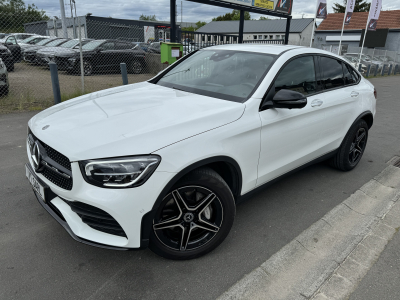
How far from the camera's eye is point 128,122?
2271 mm

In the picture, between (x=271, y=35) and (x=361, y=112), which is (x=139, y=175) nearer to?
(x=361, y=112)

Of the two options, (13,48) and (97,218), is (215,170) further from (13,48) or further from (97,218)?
(13,48)

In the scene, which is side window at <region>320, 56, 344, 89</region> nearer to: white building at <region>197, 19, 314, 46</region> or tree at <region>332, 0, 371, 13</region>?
white building at <region>197, 19, 314, 46</region>

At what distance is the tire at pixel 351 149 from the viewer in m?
4.06

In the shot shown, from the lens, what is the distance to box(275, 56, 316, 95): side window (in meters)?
3.02

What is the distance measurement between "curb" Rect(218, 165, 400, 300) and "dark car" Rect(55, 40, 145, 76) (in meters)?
11.1

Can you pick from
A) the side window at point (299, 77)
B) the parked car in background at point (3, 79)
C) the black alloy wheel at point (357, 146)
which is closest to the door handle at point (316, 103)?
the side window at point (299, 77)

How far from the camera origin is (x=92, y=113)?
8.23 feet

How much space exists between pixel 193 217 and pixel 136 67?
1174 cm

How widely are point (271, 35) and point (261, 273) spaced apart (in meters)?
60.1

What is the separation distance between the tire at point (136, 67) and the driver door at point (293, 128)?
10.6 m

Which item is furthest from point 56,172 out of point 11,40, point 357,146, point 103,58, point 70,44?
point 11,40

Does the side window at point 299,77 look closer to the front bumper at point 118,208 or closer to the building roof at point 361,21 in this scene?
the front bumper at point 118,208

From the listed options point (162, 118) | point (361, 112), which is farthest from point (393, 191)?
point (162, 118)
